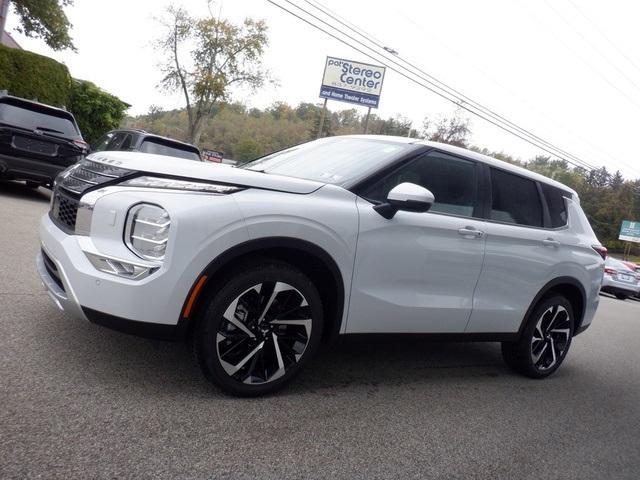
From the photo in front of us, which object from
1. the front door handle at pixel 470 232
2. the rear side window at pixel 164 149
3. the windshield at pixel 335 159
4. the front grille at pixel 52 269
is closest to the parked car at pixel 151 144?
the rear side window at pixel 164 149

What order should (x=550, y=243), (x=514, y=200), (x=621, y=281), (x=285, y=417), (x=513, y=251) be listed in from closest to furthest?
(x=285, y=417)
(x=513, y=251)
(x=514, y=200)
(x=550, y=243)
(x=621, y=281)

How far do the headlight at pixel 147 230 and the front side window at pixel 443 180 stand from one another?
1456 millimetres

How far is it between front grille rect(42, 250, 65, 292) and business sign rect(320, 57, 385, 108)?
3072cm

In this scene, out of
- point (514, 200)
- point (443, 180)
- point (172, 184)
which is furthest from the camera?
point (514, 200)

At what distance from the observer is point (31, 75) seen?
17875 mm

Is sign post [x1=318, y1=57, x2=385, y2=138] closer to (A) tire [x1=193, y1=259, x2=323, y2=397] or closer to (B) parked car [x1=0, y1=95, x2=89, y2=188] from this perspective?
(B) parked car [x1=0, y1=95, x2=89, y2=188]

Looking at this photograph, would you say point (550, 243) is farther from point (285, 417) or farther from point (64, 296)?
point (64, 296)

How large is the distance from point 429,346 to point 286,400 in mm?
2436

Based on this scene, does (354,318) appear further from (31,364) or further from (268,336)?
(31,364)

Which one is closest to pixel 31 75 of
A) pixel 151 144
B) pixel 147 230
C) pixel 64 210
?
pixel 151 144

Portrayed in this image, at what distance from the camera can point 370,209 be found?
3.45 metres

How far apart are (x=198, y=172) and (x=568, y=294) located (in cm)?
380

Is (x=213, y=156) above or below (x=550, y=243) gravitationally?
below

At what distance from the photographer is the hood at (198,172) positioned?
296cm
